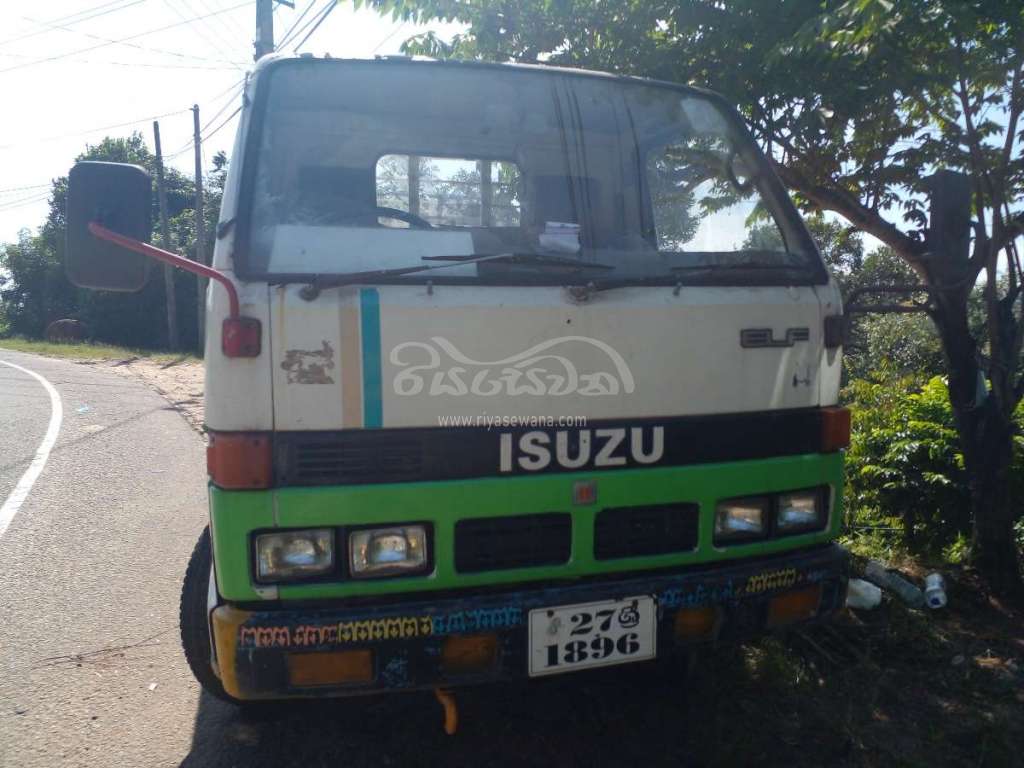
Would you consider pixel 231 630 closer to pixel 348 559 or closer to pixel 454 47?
pixel 348 559

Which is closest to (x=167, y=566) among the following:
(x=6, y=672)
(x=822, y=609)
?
(x=6, y=672)

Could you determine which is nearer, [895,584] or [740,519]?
[740,519]

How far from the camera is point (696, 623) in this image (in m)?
2.82

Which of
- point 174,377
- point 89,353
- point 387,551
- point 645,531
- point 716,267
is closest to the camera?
point 387,551

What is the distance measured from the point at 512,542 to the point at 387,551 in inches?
15.3

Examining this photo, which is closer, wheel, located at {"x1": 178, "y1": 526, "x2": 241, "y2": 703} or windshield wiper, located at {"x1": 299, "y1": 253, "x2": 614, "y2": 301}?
windshield wiper, located at {"x1": 299, "y1": 253, "x2": 614, "y2": 301}

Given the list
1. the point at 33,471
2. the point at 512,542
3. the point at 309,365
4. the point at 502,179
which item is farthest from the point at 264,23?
the point at 512,542

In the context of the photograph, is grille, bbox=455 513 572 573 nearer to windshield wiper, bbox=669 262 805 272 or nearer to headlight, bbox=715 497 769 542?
headlight, bbox=715 497 769 542

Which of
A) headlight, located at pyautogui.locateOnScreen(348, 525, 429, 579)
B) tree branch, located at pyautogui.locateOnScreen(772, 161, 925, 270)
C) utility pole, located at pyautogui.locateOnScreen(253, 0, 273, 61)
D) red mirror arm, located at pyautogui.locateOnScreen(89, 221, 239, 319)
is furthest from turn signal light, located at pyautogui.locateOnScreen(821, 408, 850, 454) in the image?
utility pole, located at pyautogui.locateOnScreen(253, 0, 273, 61)

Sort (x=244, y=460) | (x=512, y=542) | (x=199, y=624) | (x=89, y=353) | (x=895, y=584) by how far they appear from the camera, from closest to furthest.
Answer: (x=244, y=460)
(x=512, y=542)
(x=199, y=624)
(x=895, y=584)
(x=89, y=353)

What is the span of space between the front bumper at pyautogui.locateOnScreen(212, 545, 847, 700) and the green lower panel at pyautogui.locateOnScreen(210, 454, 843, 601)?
0.18ft

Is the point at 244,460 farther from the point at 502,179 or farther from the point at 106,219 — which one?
the point at 502,179

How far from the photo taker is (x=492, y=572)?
263cm

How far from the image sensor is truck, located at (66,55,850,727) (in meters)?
2.44
